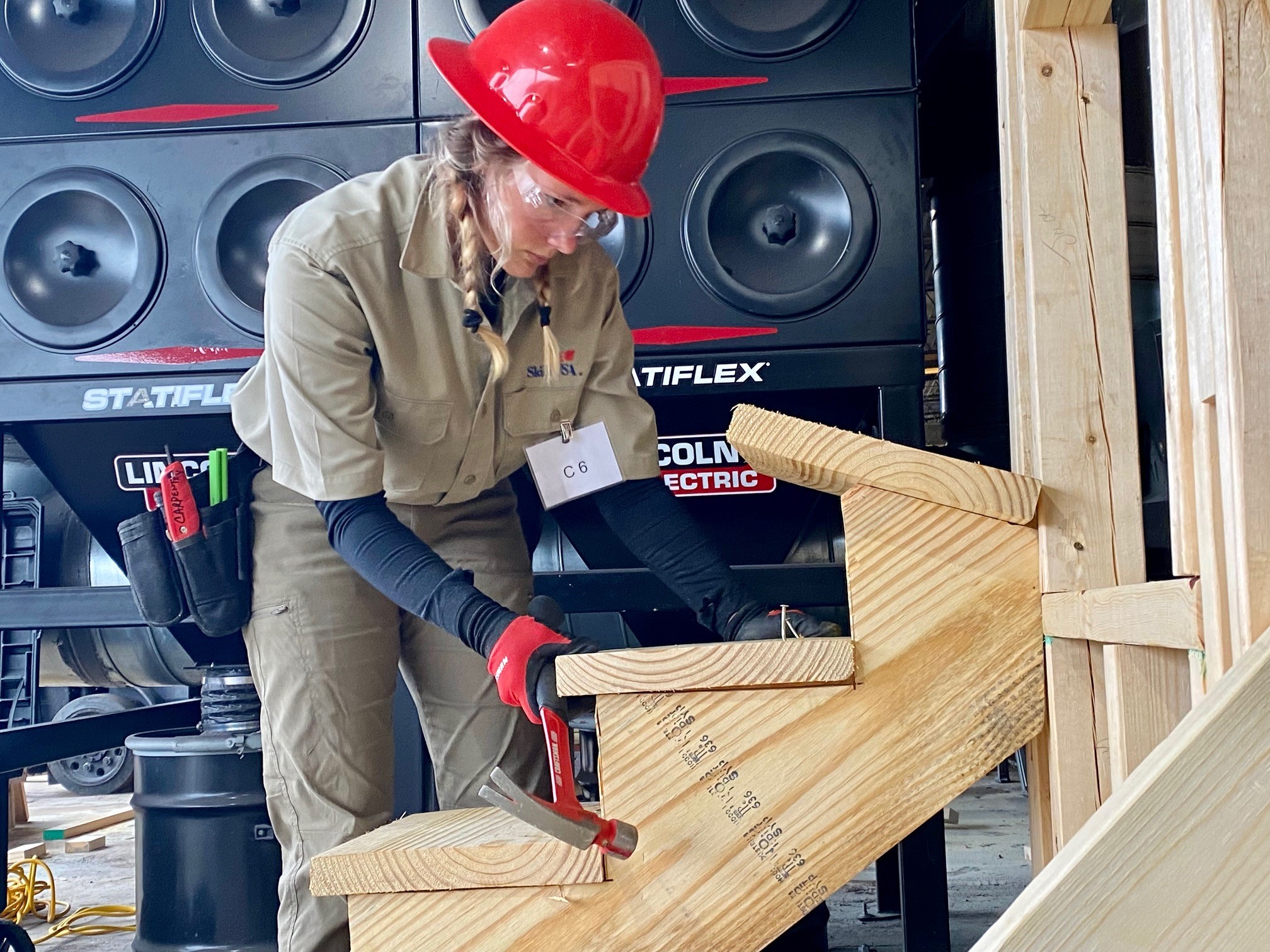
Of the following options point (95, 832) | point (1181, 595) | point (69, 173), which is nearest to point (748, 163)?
point (69, 173)

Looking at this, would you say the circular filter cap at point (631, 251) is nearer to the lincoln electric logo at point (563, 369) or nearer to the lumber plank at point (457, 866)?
the lincoln electric logo at point (563, 369)

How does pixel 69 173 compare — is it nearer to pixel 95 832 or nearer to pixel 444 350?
pixel 444 350

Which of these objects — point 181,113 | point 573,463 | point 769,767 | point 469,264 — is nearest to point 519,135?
point 469,264

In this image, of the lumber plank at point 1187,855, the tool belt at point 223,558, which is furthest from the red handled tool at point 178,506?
the lumber plank at point 1187,855

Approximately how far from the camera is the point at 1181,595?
700 millimetres

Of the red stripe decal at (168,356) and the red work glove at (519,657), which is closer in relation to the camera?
the red work glove at (519,657)

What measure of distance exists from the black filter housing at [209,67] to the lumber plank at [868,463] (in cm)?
149

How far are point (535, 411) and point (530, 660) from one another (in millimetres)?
492

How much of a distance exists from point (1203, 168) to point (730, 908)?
0.66m

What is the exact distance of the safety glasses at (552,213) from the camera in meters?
1.30

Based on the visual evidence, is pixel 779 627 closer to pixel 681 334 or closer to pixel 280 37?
pixel 681 334

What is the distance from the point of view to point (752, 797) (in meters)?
0.97

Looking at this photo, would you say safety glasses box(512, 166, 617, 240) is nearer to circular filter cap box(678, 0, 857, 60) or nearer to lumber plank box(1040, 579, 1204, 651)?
lumber plank box(1040, 579, 1204, 651)

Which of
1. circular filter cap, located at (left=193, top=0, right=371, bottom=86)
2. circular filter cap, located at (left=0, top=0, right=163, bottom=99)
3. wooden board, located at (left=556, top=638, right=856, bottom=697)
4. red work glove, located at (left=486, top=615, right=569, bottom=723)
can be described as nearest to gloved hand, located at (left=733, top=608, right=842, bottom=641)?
wooden board, located at (left=556, top=638, right=856, bottom=697)
